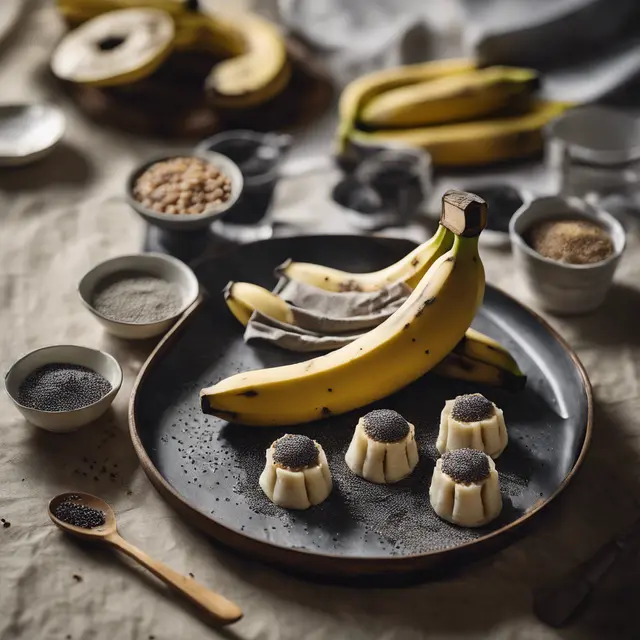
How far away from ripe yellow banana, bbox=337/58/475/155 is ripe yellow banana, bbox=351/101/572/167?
3cm

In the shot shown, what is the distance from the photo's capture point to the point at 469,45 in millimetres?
2039

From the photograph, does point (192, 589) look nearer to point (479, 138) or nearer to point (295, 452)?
point (295, 452)

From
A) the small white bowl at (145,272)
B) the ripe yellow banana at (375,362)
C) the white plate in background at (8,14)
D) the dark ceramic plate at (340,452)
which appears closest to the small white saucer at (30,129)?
the white plate in background at (8,14)

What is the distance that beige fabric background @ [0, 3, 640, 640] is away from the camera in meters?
1.03

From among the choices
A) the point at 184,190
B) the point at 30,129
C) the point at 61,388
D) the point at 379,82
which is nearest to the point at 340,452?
the point at 61,388

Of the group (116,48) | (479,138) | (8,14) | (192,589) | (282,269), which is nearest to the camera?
(192,589)

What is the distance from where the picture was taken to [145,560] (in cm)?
106

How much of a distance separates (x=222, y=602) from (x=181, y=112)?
4.27 feet

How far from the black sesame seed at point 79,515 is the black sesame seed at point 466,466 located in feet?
1.50

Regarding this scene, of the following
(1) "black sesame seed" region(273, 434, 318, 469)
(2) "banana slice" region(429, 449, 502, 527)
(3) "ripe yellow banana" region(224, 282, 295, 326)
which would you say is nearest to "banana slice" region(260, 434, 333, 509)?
(1) "black sesame seed" region(273, 434, 318, 469)

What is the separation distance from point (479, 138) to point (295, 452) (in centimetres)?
102

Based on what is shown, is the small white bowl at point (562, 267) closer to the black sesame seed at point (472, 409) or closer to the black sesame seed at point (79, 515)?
the black sesame seed at point (472, 409)

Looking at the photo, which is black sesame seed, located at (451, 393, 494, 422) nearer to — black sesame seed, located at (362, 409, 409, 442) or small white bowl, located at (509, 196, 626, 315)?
black sesame seed, located at (362, 409, 409, 442)

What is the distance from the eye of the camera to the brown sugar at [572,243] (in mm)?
1468
